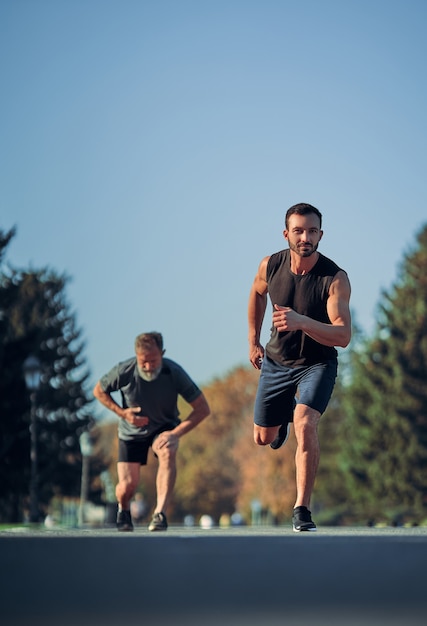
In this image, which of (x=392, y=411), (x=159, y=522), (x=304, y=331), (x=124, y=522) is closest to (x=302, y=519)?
(x=304, y=331)

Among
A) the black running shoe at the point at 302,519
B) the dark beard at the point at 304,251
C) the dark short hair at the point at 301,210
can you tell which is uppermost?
the dark short hair at the point at 301,210

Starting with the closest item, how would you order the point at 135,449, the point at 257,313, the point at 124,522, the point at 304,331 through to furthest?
1. the point at 304,331
2. the point at 257,313
3. the point at 124,522
4. the point at 135,449

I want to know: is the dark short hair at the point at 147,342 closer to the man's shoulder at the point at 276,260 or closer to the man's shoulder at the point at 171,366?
the man's shoulder at the point at 171,366

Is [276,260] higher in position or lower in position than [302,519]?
higher

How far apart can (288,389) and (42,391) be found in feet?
167

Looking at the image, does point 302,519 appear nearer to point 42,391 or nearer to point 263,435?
point 263,435

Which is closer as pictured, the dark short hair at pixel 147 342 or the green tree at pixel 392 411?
the dark short hair at pixel 147 342

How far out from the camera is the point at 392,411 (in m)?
63.8

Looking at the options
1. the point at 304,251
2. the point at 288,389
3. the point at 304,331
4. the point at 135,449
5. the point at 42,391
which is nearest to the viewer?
the point at 304,331

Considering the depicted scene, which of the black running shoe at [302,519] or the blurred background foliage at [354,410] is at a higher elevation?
the blurred background foliage at [354,410]

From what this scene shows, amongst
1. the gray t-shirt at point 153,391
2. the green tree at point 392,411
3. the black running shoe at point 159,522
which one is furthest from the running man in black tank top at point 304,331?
the green tree at point 392,411

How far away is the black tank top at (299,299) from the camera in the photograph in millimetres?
9484

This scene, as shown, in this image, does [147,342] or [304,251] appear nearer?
[304,251]

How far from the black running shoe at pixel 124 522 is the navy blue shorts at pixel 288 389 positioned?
6.01 feet
